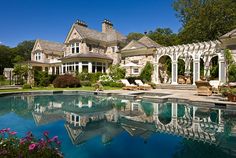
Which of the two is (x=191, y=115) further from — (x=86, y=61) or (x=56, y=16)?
(x=56, y=16)

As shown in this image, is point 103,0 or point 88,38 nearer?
point 103,0

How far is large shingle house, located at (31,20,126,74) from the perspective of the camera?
28.2 meters

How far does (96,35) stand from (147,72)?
12.7 meters

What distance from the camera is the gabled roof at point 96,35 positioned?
30.0 metres

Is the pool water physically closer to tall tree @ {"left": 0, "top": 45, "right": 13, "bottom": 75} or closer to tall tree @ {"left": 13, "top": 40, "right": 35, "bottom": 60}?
tall tree @ {"left": 0, "top": 45, "right": 13, "bottom": 75}

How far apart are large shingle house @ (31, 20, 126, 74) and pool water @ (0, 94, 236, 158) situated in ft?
60.9

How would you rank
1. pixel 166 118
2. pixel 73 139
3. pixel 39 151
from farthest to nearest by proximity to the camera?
A: pixel 166 118 < pixel 73 139 < pixel 39 151

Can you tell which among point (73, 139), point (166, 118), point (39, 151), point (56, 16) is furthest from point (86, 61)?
point (39, 151)

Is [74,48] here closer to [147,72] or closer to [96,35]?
[96,35]

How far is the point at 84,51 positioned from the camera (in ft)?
96.5

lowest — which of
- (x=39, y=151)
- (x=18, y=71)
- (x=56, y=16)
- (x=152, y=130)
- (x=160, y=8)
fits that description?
(x=152, y=130)

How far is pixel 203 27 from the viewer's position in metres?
29.2

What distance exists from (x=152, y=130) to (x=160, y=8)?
25.1 m

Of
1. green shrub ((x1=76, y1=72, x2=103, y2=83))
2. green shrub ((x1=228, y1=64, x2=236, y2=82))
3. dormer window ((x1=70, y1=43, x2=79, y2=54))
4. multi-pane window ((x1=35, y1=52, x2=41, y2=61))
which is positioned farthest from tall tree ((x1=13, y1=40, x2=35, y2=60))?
green shrub ((x1=228, y1=64, x2=236, y2=82))
